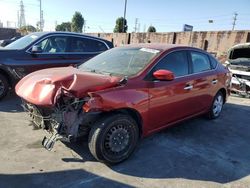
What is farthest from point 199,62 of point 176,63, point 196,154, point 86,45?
point 86,45

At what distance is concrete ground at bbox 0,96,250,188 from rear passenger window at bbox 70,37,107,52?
10.2ft

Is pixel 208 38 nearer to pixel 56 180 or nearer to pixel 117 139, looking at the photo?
pixel 117 139

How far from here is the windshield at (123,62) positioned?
14.4 feet

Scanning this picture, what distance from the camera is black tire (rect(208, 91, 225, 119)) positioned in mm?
6180

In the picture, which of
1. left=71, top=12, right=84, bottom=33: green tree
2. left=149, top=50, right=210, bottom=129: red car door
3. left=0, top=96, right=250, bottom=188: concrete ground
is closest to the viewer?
left=0, top=96, right=250, bottom=188: concrete ground

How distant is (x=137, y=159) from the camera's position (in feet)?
13.7

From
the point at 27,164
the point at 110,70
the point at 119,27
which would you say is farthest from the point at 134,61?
the point at 119,27

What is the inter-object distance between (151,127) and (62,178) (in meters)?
1.62

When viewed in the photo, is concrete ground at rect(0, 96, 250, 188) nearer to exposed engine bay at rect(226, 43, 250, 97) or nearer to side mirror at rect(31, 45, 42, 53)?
side mirror at rect(31, 45, 42, 53)

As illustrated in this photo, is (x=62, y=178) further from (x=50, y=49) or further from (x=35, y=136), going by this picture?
(x=50, y=49)

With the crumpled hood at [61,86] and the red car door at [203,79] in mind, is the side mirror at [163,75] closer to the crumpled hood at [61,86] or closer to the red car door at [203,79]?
the crumpled hood at [61,86]

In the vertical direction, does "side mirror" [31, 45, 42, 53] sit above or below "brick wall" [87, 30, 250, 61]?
below

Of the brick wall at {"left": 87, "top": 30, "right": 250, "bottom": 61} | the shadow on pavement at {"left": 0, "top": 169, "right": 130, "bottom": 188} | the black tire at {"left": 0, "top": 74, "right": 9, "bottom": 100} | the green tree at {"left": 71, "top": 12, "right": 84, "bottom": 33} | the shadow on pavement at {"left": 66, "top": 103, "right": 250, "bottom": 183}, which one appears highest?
the green tree at {"left": 71, "top": 12, "right": 84, "bottom": 33}

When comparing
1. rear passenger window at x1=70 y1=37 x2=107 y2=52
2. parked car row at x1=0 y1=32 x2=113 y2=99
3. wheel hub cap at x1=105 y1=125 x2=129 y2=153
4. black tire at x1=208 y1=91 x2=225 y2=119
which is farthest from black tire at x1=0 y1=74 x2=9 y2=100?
black tire at x1=208 y1=91 x2=225 y2=119
